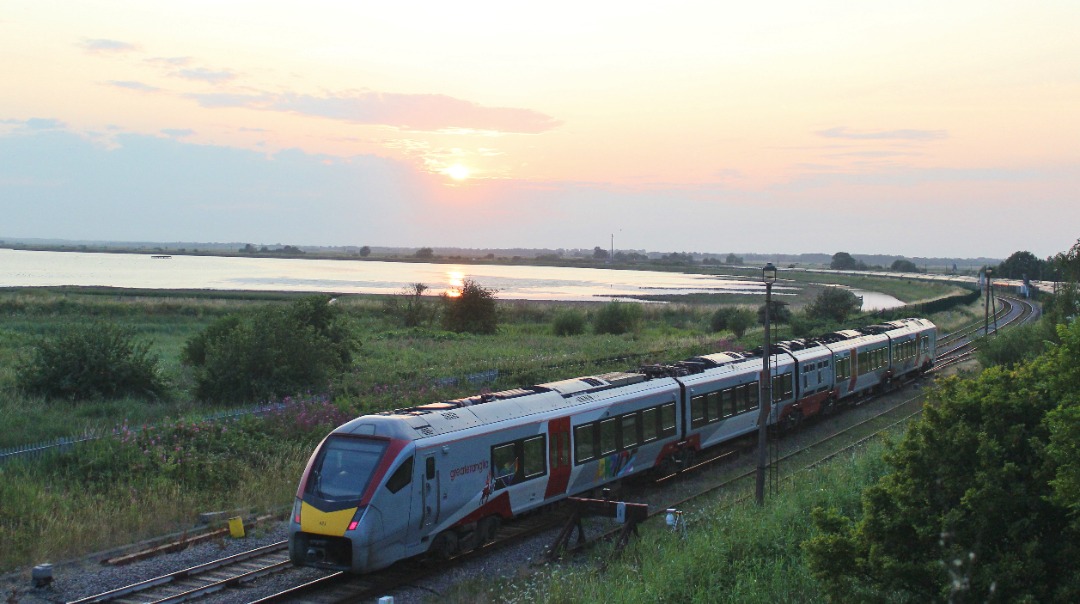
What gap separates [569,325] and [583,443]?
43.7m

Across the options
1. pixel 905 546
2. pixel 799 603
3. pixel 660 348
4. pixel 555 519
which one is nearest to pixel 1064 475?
pixel 905 546

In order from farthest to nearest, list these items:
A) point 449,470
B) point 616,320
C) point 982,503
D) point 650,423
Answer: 1. point 616,320
2. point 650,423
3. point 449,470
4. point 982,503

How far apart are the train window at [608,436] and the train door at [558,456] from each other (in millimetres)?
1265

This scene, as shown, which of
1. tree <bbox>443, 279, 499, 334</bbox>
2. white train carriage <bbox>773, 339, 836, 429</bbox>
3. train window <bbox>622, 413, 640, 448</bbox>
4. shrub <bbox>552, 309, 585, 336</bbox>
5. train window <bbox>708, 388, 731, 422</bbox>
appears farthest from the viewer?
shrub <bbox>552, 309, 585, 336</bbox>

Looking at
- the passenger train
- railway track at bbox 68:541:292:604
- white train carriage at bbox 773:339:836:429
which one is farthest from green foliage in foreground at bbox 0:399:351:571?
white train carriage at bbox 773:339:836:429

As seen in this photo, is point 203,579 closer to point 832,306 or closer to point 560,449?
point 560,449

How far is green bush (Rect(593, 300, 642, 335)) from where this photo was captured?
63.0 meters

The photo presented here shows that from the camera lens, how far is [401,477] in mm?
13625

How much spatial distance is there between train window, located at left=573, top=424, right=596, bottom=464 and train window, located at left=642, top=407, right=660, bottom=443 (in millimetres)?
2127

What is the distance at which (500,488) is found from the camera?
51.5ft

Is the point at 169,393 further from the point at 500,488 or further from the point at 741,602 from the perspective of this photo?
the point at 741,602

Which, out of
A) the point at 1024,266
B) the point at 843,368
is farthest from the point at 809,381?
the point at 1024,266

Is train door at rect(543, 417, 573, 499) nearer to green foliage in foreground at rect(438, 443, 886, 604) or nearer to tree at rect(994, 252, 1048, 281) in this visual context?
green foliage in foreground at rect(438, 443, 886, 604)

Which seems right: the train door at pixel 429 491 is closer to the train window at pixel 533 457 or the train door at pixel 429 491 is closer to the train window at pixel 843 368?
the train window at pixel 533 457
